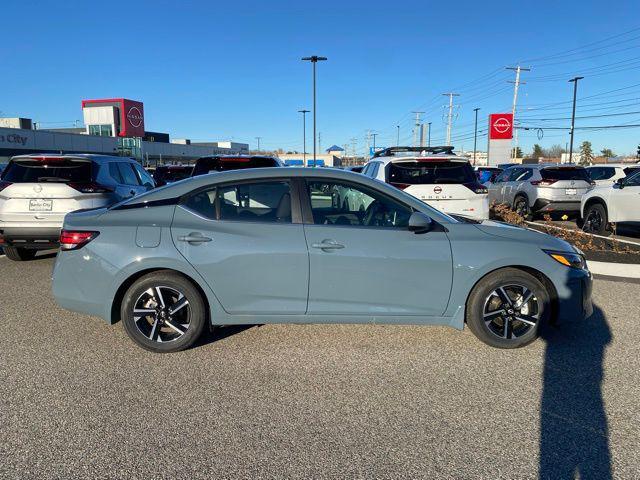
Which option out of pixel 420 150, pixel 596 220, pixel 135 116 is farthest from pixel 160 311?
pixel 135 116

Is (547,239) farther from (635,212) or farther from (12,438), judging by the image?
(635,212)

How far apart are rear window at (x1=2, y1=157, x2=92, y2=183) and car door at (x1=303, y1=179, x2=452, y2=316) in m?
4.67

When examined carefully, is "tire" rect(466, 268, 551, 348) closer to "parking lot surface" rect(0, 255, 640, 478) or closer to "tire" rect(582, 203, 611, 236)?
"parking lot surface" rect(0, 255, 640, 478)

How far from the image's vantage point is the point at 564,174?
12.2 metres

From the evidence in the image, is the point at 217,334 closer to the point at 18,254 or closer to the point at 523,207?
the point at 18,254

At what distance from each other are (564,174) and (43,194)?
38.1 feet

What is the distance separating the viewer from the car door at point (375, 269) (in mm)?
4047

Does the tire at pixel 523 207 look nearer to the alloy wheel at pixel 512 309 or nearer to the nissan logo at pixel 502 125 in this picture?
the alloy wheel at pixel 512 309

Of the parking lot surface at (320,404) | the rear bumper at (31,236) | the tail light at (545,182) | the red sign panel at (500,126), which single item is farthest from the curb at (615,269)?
the red sign panel at (500,126)

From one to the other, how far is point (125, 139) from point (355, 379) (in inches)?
2379

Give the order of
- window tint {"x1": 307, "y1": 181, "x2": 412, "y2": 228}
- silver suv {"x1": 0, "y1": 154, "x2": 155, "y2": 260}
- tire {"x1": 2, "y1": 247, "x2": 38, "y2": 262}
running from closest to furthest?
window tint {"x1": 307, "y1": 181, "x2": 412, "y2": 228} < silver suv {"x1": 0, "y1": 154, "x2": 155, "y2": 260} < tire {"x1": 2, "y1": 247, "x2": 38, "y2": 262}

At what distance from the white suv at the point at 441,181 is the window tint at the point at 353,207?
9.96 feet

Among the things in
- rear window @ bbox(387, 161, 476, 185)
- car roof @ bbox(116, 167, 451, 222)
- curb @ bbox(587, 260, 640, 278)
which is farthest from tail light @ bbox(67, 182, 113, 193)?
curb @ bbox(587, 260, 640, 278)

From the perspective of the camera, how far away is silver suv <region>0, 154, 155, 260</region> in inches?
270
